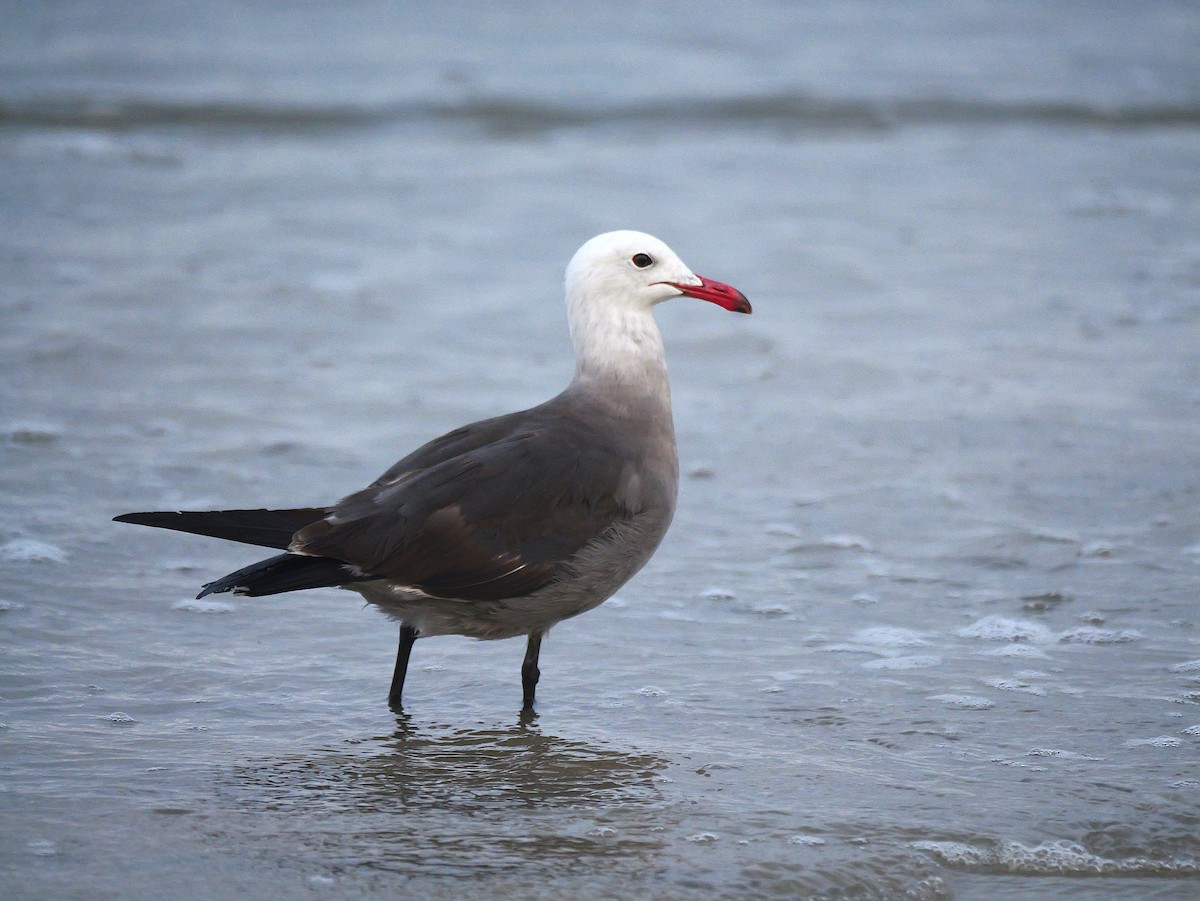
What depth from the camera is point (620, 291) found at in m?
4.79

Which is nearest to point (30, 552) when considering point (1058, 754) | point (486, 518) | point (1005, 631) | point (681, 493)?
point (486, 518)

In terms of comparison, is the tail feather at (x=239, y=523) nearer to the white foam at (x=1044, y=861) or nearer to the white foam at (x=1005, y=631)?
the white foam at (x=1044, y=861)

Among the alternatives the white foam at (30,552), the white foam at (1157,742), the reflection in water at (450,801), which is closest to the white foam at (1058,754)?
the white foam at (1157,742)

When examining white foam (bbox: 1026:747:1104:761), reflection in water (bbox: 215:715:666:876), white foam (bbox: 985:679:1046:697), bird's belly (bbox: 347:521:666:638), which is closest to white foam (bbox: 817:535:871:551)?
white foam (bbox: 985:679:1046:697)

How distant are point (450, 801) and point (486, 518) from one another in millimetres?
814

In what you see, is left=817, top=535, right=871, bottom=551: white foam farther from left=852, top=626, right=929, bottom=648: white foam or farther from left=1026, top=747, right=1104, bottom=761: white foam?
left=1026, top=747, right=1104, bottom=761: white foam

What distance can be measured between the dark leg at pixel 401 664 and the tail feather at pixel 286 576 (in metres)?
0.31

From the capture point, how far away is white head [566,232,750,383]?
4.77 m

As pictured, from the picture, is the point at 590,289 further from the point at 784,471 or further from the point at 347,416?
the point at 347,416

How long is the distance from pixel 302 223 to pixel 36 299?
2210 millimetres

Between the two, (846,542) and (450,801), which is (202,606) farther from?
(846,542)

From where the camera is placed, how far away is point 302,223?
10.1 metres

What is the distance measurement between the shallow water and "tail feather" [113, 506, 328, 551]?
533 millimetres

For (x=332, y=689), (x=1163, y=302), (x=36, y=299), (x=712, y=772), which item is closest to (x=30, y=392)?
(x=36, y=299)
